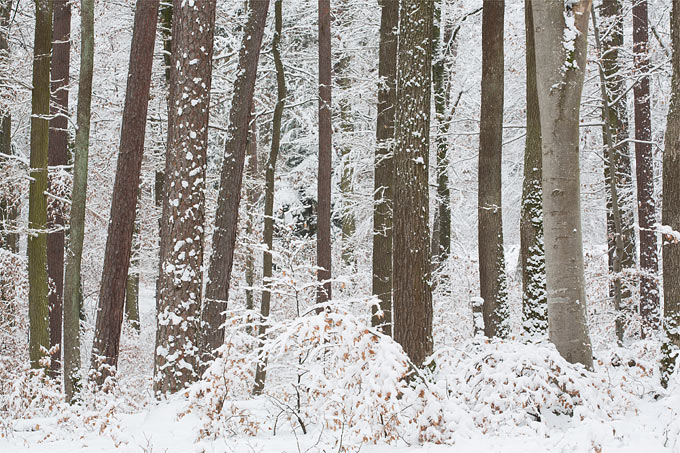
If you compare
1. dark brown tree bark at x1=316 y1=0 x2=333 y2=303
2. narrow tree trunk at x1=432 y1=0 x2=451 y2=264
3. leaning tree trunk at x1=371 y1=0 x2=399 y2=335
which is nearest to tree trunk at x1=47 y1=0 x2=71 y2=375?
dark brown tree bark at x1=316 y1=0 x2=333 y2=303

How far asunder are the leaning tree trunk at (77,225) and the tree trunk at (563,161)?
6983mm

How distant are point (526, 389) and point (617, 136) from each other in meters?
10.2

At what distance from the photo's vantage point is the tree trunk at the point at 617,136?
12.2 m

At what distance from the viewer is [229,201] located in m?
10.1

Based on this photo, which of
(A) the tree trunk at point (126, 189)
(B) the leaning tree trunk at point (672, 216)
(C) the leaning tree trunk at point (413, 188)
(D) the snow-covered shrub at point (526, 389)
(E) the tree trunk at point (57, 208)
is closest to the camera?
(D) the snow-covered shrub at point (526, 389)

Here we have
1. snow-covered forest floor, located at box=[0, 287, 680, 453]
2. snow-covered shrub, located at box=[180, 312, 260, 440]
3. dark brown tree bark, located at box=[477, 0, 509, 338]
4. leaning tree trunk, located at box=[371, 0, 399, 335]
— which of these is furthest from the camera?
leaning tree trunk, located at box=[371, 0, 399, 335]

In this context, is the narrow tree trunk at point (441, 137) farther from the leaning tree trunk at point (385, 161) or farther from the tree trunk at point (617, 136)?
the tree trunk at point (617, 136)

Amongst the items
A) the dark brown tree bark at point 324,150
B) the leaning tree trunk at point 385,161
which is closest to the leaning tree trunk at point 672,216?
the leaning tree trunk at point 385,161

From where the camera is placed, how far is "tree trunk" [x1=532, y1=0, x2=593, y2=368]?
236 inches

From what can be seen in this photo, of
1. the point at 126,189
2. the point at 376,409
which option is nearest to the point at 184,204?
the point at 126,189

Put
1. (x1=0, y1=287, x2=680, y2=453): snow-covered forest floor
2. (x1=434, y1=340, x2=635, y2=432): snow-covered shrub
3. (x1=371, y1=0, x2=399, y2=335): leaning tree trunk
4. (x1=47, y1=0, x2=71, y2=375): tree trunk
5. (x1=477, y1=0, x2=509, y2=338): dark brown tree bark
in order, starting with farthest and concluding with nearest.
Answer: (x1=47, y1=0, x2=71, y2=375): tree trunk → (x1=371, y1=0, x2=399, y2=335): leaning tree trunk → (x1=477, y1=0, x2=509, y2=338): dark brown tree bark → (x1=434, y1=340, x2=635, y2=432): snow-covered shrub → (x1=0, y1=287, x2=680, y2=453): snow-covered forest floor

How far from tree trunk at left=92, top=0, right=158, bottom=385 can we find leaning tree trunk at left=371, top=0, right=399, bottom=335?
14.4 feet

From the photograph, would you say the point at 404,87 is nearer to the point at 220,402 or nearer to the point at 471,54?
the point at 220,402

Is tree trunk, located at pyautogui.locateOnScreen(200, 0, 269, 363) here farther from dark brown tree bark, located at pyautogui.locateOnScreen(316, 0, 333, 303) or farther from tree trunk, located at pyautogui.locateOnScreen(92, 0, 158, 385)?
dark brown tree bark, located at pyautogui.locateOnScreen(316, 0, 333, 303)
